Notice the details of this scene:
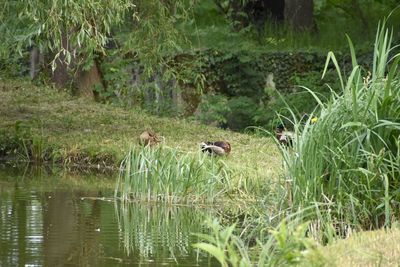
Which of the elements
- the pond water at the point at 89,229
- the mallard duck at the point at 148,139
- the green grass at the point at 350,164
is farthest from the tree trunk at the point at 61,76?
the green grass at the point at 350,164

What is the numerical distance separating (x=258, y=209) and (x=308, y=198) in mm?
980

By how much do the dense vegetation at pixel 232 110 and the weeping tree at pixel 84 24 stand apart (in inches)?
1.5

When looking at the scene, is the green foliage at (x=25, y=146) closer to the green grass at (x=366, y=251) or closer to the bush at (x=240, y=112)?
the bush at (x=240, y=112)

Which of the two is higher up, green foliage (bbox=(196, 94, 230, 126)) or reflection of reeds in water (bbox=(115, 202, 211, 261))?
reflection of reeds in water (bbox=(115, 202, 211, 261))

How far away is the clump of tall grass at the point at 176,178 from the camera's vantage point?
43.2ft

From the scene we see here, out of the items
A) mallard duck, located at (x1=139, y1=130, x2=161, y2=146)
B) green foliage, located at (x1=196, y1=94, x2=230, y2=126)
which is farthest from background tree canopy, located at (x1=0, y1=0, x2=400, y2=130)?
mallard duck, located at (x1=139, y1=130, x2=161, y2=146)

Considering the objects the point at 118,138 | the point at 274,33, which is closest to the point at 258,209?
the point at 118,138

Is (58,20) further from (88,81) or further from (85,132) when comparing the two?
(88,81)

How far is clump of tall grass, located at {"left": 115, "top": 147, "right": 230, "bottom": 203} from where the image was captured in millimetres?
13177

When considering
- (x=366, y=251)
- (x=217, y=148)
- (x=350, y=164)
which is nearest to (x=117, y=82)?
(x=217, y=148)

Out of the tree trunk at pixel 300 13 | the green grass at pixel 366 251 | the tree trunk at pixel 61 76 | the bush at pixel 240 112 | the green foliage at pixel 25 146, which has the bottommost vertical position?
the bush at pixel 240 112

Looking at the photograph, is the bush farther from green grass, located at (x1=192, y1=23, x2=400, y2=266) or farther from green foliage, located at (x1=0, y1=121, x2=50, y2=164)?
green grass, located at (x1=192, y1=23, x2=400, y2=266)

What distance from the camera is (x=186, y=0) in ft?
79.6

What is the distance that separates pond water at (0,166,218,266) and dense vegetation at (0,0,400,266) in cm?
46
